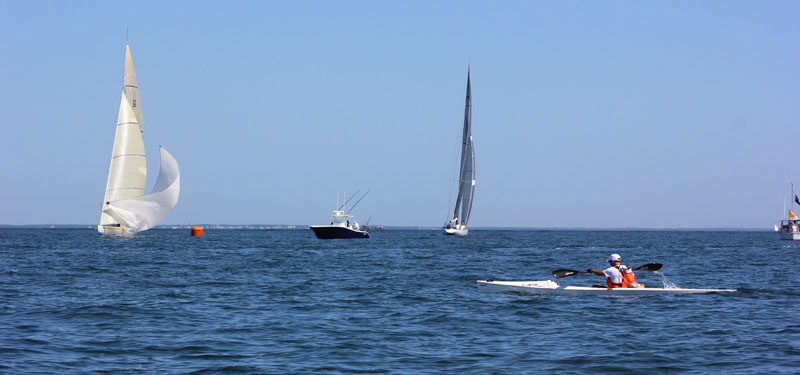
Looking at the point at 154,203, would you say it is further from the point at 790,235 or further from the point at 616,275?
the point at 790,235

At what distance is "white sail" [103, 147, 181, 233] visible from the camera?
92.7m

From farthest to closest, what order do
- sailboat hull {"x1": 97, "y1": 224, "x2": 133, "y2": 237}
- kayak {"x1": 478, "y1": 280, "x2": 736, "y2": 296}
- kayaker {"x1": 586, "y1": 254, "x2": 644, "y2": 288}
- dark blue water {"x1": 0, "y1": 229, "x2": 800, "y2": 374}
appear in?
1. sailboat hull {"x1": 97, "y1": 224, "x2": 133, "y2": 237}
2. kayak {"x1": 478, "y1": 280, "x2": 736, "y2": 296}
3. kayaker {"x1": 586, "y1": 254, "x2": 644, "y2": 288}
4. dark blue water {"x1": 0, "y1": 229, "x2": 800, "y2": 374}

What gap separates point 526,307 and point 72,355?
47.3 ft

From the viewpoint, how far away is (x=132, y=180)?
91.9 metres

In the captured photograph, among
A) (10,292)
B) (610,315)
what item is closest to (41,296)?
(10,292)

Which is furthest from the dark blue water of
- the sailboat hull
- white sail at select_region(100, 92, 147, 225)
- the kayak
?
the sailboat hull

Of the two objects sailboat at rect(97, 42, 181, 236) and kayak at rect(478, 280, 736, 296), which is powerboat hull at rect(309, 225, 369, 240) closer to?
sailboat at rect(97, 42, 181, 236)

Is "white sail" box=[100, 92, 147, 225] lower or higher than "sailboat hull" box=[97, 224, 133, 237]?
higher

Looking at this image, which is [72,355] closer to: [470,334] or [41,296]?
[470,334]

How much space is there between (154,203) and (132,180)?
148 inches

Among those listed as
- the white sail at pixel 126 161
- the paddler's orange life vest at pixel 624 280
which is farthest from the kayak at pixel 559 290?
the white sail at pixel 126 161

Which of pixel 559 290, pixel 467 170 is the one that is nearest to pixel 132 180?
pixel 467 170

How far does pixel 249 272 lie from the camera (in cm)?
4356

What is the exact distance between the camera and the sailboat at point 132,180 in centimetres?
9150
